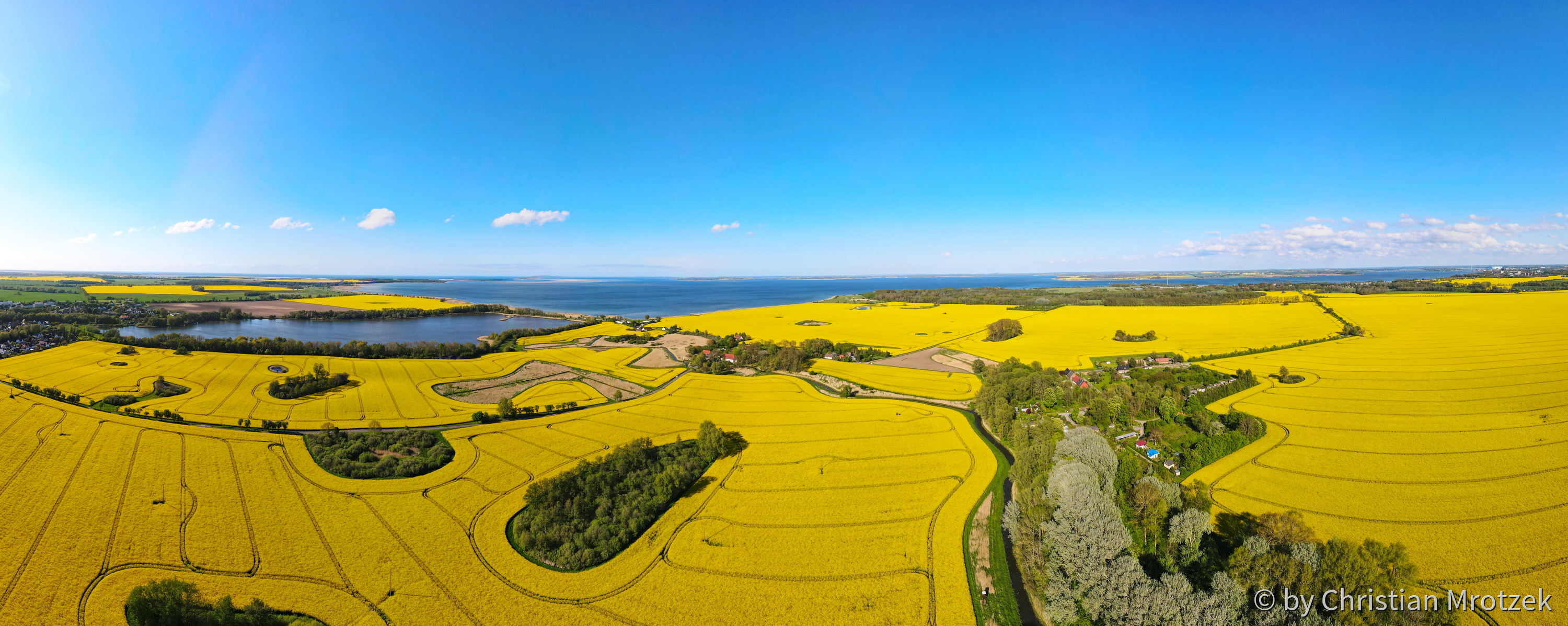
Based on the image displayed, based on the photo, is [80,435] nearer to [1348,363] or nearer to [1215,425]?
[1215,425]

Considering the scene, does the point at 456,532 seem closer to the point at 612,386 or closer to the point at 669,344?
the point at 612,386

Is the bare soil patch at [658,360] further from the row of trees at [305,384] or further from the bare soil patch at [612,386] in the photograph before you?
the row of trees at [305,384]

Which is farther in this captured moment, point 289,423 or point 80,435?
point 289,423

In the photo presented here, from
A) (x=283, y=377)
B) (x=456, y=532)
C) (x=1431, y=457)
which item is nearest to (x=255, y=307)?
(x=283, y=377)

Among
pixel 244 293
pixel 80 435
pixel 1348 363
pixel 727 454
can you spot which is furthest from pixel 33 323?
pixel 1348 363

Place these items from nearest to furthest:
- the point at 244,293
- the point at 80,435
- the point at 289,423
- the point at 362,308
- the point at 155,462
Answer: the point at 155,462 → the point at 80,435 → the point at 289,423 → the point at 362,308 → the point at 244,293

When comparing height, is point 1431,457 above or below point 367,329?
above

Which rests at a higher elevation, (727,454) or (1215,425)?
(1215,425)
